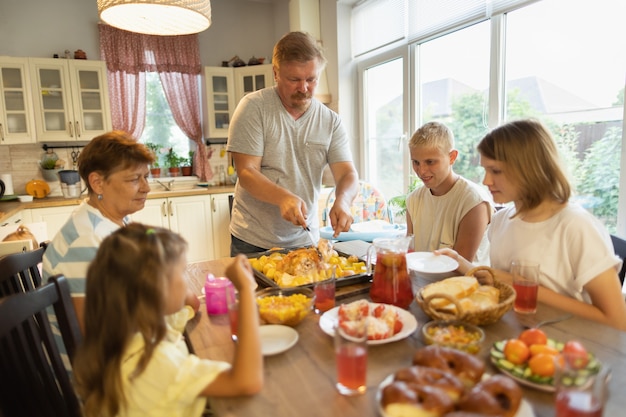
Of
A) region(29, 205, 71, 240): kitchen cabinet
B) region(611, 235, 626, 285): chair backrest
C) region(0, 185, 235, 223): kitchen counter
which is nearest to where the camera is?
region(611, 235, 626, 285): chair backrest

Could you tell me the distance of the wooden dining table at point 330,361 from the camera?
809 millimetres

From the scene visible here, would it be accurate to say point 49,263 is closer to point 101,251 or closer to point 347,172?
point 101,251

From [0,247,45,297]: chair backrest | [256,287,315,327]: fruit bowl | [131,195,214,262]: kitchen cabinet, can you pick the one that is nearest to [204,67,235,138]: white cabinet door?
[131,195,214,262]: kitchen cabinet

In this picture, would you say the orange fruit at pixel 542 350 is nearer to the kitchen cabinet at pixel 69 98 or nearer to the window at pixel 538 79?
the window at pixel 538 79

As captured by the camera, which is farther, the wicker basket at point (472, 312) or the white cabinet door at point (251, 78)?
the white cabinet door at point (251, 78)

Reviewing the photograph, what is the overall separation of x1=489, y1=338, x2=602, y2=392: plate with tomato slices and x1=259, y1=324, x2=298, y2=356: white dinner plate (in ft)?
1.51

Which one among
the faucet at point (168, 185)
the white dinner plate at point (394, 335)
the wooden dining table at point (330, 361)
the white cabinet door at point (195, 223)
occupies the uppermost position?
the faucet at point (168, 185)

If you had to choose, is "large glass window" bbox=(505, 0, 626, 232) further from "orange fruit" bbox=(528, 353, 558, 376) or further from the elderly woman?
the elderly woman

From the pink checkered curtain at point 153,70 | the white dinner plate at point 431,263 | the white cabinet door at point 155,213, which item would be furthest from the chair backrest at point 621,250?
the pink checkered curtain at point 153,70

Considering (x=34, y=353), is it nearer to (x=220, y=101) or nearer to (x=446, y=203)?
(x=446, y=203)

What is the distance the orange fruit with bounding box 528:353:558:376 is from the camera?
832 millimetres

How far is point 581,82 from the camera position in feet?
7.82

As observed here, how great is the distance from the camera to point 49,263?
1234 millimetres

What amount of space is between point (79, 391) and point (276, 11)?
16.7 ft
